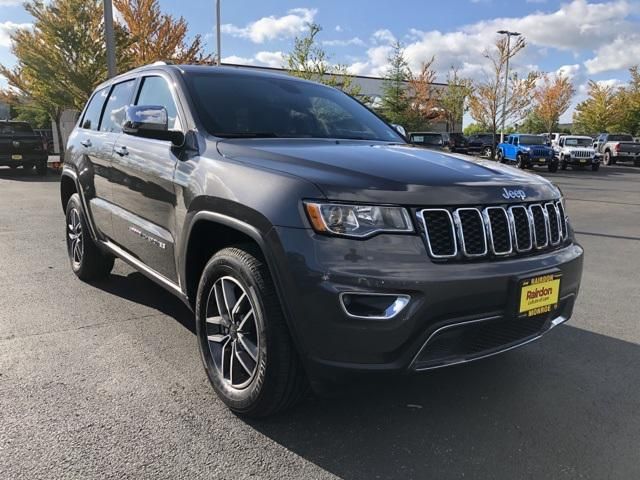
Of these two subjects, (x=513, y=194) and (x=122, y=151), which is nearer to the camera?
(x=513, y=194)

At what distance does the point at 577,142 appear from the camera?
27.9 m

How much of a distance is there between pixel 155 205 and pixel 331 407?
167cm

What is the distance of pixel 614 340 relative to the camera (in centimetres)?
413

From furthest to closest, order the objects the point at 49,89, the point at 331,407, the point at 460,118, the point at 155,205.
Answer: the point at 460,118 → the point at 49,89 → the point at 155,205 → the point at 331,407

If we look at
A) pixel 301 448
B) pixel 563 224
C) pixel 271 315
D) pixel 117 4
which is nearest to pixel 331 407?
pixel 301 448

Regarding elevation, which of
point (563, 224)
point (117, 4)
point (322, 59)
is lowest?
point (563, 224)

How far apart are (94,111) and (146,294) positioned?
1.82 meters

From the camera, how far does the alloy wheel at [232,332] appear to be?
2846mm

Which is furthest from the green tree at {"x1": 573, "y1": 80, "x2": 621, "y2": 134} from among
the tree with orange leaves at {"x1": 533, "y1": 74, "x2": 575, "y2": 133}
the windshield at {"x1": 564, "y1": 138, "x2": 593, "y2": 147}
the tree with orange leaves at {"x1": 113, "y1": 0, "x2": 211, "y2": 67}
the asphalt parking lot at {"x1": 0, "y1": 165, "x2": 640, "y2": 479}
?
the asphalt parking lot at {"x1": 0, "y1": 165, "x2": 640, "y2": 479}

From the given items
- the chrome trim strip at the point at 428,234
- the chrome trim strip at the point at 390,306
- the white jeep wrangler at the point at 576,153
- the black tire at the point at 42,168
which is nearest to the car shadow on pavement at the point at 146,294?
the chrome trim strip at the point at 390,306

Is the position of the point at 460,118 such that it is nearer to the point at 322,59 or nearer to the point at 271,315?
the point at 322,59

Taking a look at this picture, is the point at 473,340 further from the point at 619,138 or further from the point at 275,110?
the point at 619,138

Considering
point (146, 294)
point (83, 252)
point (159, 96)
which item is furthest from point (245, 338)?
point (83, 252)

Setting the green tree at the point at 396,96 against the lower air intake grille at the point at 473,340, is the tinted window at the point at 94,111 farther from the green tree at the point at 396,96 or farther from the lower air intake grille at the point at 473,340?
the green tree at the point at 396,96
